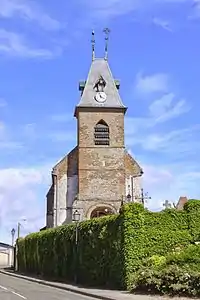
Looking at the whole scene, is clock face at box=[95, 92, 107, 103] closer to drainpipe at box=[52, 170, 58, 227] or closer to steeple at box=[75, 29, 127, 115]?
steeple at box=[75, 29, 127, 115]

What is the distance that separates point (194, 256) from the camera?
72.8 ft

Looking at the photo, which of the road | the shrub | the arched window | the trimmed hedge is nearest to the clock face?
the arched window

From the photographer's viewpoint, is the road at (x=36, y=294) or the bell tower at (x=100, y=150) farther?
the bell tower at (x=100, y=150)

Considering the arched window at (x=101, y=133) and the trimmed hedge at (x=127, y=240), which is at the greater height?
the arched window at (x=101, y=133)

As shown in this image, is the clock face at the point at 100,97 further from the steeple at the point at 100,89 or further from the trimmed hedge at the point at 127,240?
the trimmed hedge at the point at 127,240

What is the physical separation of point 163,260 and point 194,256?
7.08 ft

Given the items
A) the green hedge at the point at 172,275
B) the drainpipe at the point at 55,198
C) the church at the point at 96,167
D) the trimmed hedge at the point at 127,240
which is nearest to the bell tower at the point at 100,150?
the church at the point at 96,167

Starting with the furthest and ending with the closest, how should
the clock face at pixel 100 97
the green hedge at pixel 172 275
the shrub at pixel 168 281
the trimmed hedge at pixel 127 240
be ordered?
1. the clock face at pixel 100 97
2. the trimmed hedge at pixel 127 240
3. the green hedge at pixel 172 275
4. the shrub at pixel 168 281

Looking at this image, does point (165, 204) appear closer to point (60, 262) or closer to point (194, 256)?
point (60, 262)

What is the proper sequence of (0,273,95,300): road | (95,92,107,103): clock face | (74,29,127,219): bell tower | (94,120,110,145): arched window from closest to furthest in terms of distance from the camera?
(0,273,95,300): road < (74,29,127,219): bell tower < (94,120,110,145): arched window < (95,92,107,103): clock face

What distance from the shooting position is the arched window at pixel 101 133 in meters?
59.5

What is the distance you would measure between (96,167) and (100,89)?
935 cm

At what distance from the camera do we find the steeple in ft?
200

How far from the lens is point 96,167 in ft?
192
